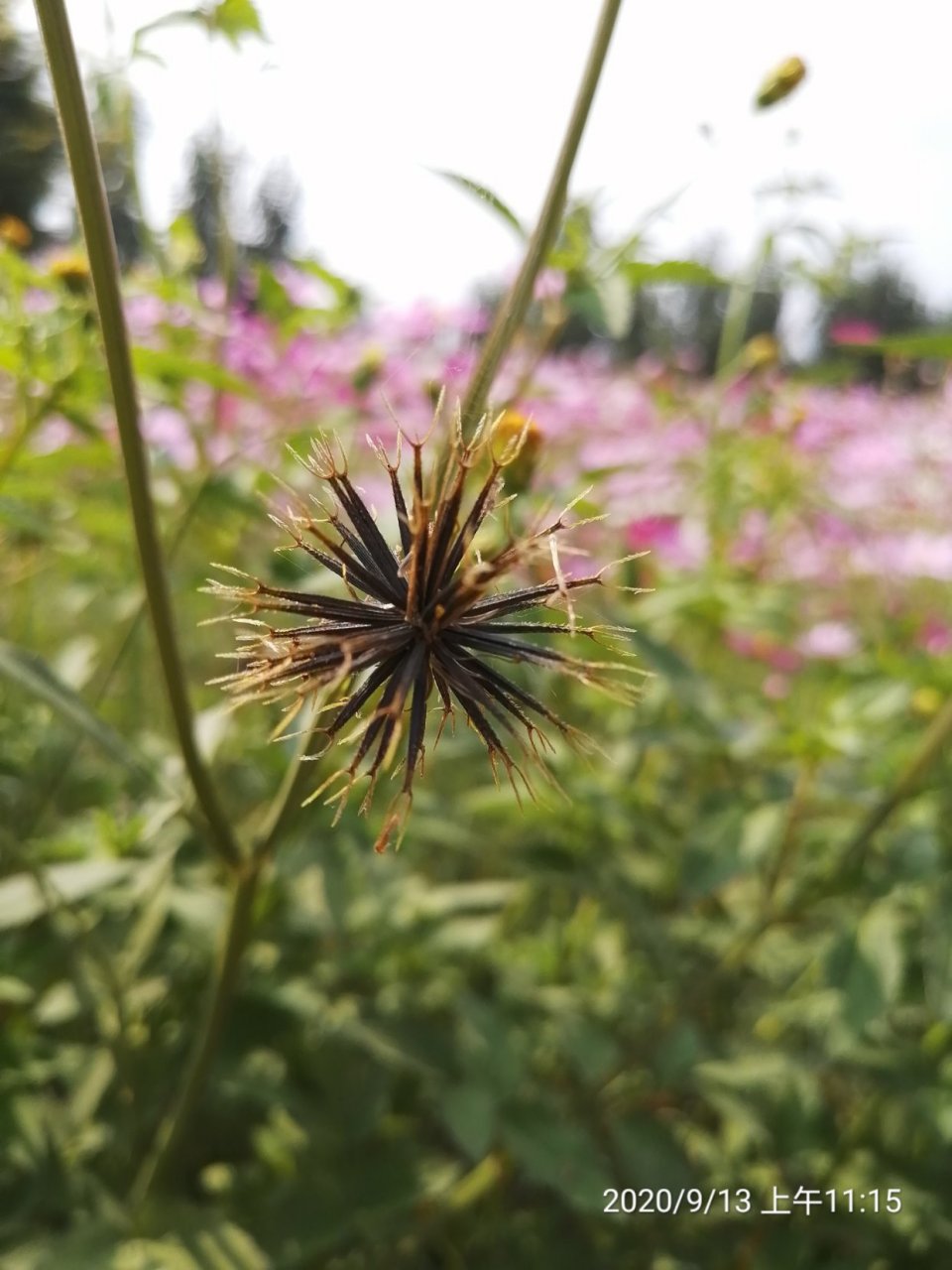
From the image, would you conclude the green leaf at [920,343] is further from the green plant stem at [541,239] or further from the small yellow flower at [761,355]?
the small yellow flower at [761,355]

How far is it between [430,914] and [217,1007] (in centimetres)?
59

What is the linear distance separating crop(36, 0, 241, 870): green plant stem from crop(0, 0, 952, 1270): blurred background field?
60mm

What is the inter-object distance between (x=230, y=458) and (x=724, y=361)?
3.68ft

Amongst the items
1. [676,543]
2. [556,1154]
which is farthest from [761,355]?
[556,1154]

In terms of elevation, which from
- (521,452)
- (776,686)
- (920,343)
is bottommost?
(776,686)

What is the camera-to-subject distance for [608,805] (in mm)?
1280

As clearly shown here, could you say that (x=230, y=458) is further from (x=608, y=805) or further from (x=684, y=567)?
(x=684, y=567)

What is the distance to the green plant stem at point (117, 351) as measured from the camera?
468mm

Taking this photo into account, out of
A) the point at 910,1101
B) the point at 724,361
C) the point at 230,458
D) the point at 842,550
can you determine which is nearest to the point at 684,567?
the point at 724,361

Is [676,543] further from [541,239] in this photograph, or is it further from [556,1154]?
[541,239]

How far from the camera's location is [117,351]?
519 mm

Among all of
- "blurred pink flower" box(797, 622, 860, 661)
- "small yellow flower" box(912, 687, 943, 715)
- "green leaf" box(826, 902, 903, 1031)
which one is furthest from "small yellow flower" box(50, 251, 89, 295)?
"blurred pink flower" box(797, 622, 860, 661)

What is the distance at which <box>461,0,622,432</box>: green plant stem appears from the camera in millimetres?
598

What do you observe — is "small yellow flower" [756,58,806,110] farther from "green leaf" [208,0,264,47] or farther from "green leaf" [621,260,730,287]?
"green leaf" [208,0,264,47]
